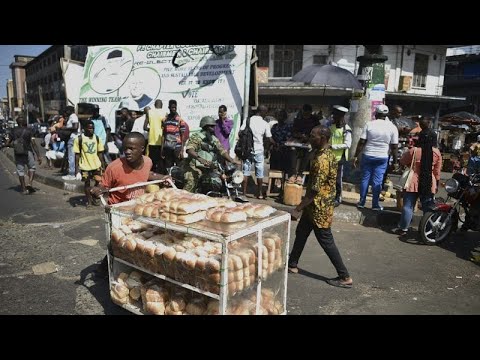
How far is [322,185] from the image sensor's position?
3.79 meters

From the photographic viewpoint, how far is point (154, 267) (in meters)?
2.97

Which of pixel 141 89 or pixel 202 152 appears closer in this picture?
pixel 202 152

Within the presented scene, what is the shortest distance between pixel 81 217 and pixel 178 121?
2646 mm

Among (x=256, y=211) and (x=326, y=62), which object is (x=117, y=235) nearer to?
(x=256, y=211)

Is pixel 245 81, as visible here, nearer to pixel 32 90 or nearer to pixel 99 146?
pixel 99 146

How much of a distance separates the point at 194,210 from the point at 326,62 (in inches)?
706

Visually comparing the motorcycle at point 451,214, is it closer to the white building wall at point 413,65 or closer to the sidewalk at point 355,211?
the sidewalk at point 355,211

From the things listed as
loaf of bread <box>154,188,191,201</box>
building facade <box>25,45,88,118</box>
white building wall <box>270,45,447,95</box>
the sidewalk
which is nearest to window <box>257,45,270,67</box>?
white building wall <box>270,45,447,95</box>


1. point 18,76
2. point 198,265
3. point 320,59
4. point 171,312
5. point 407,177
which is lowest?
point 171,312

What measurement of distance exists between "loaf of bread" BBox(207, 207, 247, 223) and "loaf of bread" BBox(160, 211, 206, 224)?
0.23 ft

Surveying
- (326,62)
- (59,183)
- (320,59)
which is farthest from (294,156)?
(326,62)

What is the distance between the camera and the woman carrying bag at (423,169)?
17.6 ft
